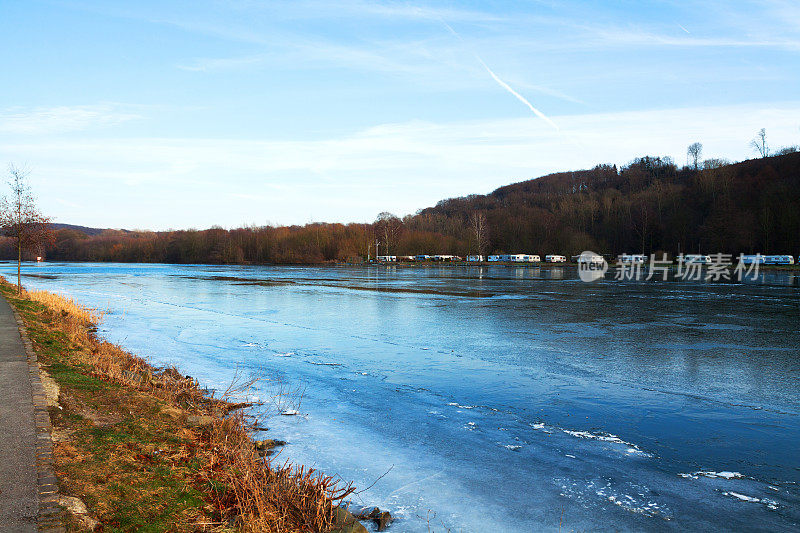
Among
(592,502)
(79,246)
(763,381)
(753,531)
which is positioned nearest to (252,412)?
(592,502)

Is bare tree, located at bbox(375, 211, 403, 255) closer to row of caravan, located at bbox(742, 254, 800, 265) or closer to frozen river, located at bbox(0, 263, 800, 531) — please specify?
row of caravan, located at bbox(742, 254, 800, 265)

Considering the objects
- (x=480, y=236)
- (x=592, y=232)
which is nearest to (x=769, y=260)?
(x=592, y=232)

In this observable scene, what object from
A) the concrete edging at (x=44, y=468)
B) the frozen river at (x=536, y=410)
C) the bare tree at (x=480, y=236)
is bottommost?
the frozen river at (x=536, y=410)

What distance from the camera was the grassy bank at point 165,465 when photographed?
161 inches

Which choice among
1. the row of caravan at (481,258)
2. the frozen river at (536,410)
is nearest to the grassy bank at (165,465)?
the frozen river at (536,410)

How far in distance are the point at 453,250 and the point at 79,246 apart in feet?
345

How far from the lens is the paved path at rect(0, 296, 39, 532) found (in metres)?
3.61

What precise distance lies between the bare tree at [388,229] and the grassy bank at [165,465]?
95601 mm

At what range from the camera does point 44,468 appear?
437cm

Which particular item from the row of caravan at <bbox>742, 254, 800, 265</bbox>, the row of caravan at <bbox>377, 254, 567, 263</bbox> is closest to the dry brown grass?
the row of caravan at <bbox>742, 254, 800, 265</bbox>

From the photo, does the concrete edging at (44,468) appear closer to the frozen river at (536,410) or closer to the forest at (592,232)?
the frozen river at (536,410)

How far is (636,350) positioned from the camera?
12391 millimetres

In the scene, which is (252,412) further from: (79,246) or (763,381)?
(79,246)

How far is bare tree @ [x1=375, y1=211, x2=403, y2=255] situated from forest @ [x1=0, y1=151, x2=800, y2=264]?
0.37 meters
